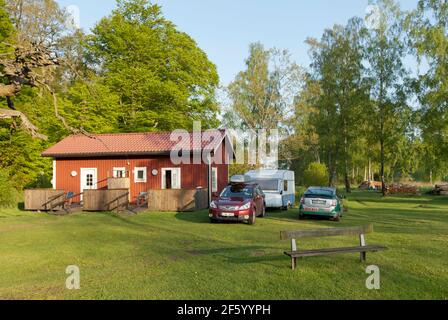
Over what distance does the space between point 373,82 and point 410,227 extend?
27502 mm

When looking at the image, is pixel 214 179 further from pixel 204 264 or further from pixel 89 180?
pixel 204 264

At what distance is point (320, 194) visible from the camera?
18.6 meters

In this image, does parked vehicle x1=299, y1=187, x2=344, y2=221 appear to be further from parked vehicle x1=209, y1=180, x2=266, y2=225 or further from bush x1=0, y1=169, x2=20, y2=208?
bush x1=0, y1=169, x2=20, y2=208

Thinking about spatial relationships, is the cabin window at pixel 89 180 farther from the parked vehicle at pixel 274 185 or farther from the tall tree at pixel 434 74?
the tall tree at pixel 434 74

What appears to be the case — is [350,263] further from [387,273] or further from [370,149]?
[370,149]

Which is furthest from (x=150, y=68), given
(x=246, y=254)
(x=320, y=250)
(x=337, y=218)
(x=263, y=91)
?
(x=320, y=250)

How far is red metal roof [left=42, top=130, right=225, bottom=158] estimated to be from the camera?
25953 millimetres

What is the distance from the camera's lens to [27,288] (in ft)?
23.1

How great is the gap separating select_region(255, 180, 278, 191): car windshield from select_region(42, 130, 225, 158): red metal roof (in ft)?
13.3

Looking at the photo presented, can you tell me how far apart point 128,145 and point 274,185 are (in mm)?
10635

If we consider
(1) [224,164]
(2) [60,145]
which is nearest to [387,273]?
(1) [224,164]

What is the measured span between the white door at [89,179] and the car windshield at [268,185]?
11.5m

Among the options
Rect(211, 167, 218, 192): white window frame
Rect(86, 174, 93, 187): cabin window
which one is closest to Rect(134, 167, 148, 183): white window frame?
Rect(86, 174, 93, 187): cabin window

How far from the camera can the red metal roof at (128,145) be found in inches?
1022
